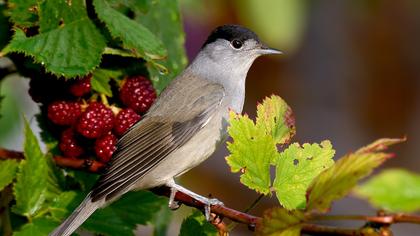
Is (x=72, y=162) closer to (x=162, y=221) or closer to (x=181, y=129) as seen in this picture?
(x=162, y=221)

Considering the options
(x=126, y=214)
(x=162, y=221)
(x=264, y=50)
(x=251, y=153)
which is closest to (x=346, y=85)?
(x=264, y=50)

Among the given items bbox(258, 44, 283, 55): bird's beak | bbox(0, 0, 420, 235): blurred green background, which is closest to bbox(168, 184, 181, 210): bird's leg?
bbox(258, 44, 283, 55): bird's beak

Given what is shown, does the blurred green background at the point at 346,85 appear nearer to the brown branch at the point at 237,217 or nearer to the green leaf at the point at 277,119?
the brown branch at the point at 237,217

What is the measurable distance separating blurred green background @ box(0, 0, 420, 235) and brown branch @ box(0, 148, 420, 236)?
18.3 ft

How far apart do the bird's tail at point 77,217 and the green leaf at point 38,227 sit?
0.08 ft

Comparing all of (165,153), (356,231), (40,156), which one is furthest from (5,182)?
(356,231)

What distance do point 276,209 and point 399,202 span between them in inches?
17.9

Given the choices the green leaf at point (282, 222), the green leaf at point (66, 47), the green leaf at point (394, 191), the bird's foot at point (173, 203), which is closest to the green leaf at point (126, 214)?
the bird's foot at point (173, 203)

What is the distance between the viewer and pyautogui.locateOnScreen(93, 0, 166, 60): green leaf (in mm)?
2482

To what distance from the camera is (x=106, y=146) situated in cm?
270

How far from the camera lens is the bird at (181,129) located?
2662 mm

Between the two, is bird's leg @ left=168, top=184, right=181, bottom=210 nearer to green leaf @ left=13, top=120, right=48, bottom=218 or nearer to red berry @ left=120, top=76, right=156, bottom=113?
red berry @ left=120, top=76, right=156, bottom=113

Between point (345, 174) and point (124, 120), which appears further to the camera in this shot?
point (124, 120)

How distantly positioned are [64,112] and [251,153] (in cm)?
86
